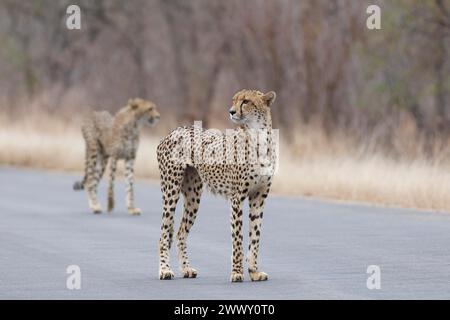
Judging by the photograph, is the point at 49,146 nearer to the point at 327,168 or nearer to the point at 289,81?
the point at 289,81

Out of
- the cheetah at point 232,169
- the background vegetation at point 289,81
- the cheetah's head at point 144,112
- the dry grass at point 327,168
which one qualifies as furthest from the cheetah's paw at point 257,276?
the cheetah's head at point 144,112

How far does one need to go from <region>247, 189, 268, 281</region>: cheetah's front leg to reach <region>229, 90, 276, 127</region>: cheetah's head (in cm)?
58

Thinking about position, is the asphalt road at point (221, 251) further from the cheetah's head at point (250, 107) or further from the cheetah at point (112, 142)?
the cheetah's head at point (250, 107)

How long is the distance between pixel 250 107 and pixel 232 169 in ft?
1.72

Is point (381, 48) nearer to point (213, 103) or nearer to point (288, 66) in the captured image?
point (288, 66)

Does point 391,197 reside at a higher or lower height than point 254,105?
lower

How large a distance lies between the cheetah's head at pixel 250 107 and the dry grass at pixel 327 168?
24.4ft

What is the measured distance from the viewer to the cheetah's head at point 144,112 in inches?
780

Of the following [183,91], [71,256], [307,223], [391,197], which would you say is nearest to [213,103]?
[183,91]

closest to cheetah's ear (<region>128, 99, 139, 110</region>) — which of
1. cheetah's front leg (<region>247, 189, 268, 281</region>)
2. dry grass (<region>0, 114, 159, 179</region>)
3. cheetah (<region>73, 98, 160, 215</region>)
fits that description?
cheetah (<region>73, 98, 160, 215</region>)

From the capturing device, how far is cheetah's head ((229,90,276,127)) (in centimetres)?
1196

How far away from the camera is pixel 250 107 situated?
12.0m

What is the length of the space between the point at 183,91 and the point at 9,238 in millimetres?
22892

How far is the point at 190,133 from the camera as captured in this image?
1267 centimetres
